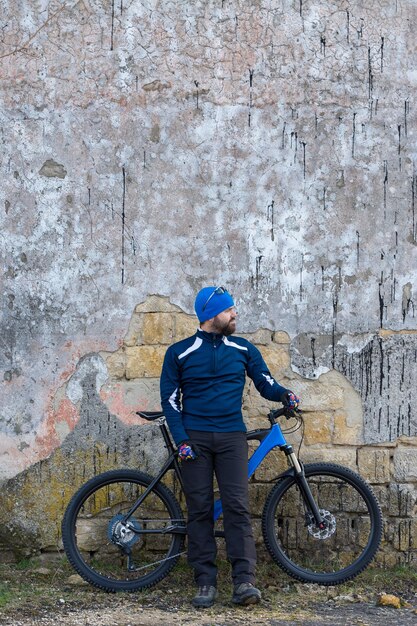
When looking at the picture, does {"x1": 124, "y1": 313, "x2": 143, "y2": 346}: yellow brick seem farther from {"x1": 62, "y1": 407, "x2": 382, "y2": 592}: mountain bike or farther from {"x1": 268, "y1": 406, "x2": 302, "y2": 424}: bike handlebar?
{"x1": 268, "y1": 406, "x2": 302, "y2": 424}: bike handlebar

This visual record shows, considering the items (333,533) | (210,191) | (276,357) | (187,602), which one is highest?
(210,191)

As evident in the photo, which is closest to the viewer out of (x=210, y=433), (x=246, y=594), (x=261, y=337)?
(x=246, y=594)

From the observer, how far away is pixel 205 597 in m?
4.98

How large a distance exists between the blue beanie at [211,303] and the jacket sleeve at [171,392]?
0.28m

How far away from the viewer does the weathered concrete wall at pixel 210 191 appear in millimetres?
5664

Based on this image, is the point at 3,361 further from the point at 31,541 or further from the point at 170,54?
the point at 170,54

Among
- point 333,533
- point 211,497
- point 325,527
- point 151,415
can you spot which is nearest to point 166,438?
point 151,415

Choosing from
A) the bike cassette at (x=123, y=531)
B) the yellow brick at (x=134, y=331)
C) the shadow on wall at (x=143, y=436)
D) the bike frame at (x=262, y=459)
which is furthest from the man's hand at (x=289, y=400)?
the bike cassette at (x=123, y=531)

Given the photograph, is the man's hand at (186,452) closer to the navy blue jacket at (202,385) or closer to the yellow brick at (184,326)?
the navy blue jacket at (202,385)

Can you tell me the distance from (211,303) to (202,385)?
47 centimetres

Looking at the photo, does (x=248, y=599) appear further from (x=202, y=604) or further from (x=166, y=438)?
(x=166, y=438)

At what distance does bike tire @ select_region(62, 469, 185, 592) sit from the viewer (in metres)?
5.25

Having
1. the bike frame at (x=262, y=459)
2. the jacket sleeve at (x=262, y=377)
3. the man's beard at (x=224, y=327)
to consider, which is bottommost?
the bike frame at (x=262, y=459)

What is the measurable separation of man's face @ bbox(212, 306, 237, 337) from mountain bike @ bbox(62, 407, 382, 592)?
0.60m
